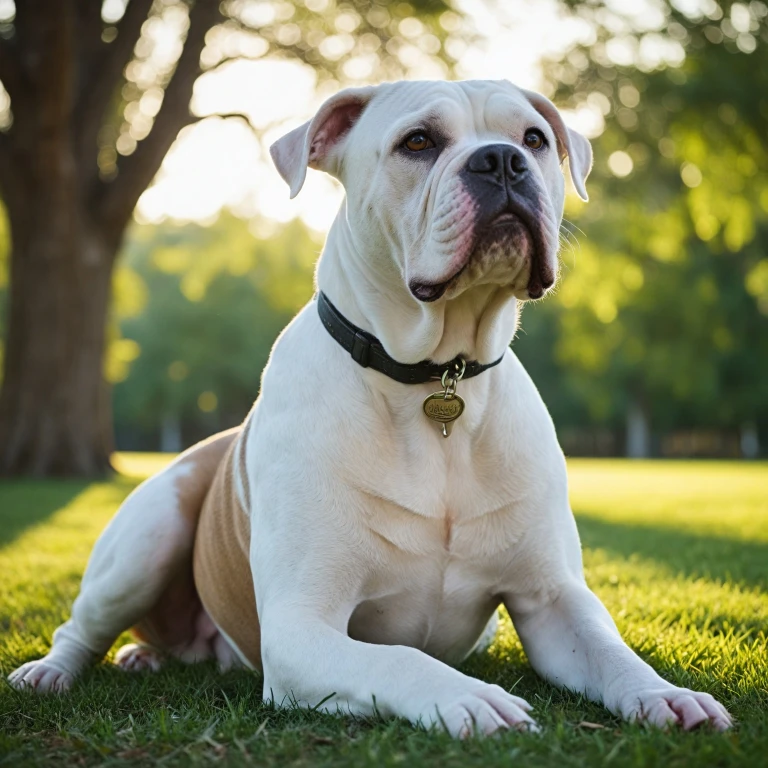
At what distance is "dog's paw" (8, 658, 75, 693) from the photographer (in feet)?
11.1

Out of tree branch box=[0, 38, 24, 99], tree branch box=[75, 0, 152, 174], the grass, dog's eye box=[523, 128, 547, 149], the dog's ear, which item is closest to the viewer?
the grass

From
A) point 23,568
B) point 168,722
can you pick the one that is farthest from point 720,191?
point 168,722

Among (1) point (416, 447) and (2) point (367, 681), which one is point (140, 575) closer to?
(1) point (416, 447)

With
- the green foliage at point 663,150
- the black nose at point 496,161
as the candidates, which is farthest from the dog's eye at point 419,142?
the green foliage at point 663,150

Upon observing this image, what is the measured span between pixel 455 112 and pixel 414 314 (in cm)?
67

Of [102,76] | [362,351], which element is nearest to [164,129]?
[102,76]

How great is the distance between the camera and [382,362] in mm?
3158

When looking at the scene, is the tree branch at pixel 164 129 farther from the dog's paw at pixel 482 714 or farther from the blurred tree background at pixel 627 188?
the dog's paw at pixel 482 714

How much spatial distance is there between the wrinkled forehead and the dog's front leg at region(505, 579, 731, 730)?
4.99 ft

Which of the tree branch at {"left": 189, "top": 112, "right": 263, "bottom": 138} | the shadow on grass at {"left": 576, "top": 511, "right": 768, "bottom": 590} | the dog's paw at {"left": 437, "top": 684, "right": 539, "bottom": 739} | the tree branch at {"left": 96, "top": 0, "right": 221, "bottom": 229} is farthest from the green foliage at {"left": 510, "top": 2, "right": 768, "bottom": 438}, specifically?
the dog's paw at {"left": 437, "top": 684, "right": 539, "bottom": 739}

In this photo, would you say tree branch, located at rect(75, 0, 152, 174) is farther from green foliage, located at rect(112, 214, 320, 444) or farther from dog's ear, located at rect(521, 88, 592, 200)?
green foliage, located at rect(112, 214, 320, 444)

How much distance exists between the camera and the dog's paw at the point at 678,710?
7.93 ft

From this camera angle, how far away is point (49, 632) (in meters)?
4.37

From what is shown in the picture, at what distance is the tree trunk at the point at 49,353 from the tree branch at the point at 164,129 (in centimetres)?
60
